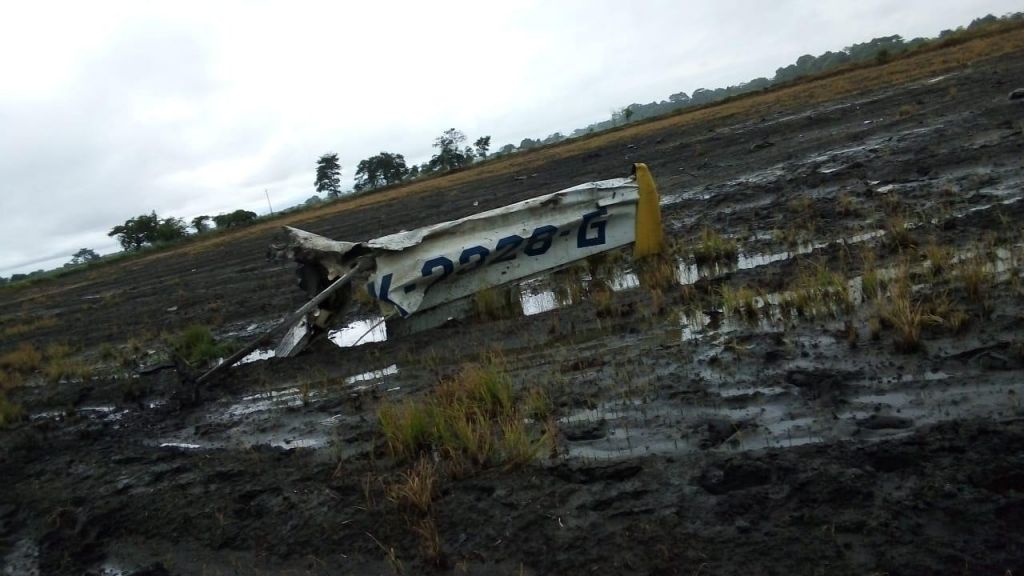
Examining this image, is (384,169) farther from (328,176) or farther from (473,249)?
(473,249)

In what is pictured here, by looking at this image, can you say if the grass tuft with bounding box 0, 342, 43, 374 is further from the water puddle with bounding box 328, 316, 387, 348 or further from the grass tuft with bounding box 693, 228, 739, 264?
the grass tuft with bounding box 693, 228, 739, 264

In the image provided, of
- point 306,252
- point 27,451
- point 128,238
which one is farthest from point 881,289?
point 128,238

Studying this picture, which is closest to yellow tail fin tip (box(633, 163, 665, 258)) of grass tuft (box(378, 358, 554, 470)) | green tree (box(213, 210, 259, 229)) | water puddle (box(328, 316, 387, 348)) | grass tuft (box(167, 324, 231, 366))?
water puddle (box(328, 316, 387, 348))

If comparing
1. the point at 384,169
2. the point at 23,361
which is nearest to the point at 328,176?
the point at 384,169

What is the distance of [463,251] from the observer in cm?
720

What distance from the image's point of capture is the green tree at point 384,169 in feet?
293

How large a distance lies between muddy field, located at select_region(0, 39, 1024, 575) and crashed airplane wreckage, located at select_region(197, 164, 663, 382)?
34 cm

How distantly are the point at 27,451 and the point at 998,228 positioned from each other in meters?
8.34

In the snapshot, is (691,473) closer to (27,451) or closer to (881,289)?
(881,289)

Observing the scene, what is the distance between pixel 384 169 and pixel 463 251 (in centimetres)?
8481

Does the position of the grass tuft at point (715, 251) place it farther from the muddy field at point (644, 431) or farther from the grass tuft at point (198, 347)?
the grass tuft at point (198, 347)

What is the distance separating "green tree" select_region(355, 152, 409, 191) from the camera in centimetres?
8919

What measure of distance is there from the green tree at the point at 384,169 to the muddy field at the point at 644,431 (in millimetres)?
82738

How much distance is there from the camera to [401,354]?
639 centimetres
